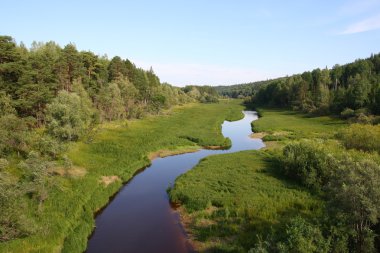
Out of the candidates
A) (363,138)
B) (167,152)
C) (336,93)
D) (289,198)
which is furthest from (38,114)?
(336,93)

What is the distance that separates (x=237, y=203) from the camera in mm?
28500

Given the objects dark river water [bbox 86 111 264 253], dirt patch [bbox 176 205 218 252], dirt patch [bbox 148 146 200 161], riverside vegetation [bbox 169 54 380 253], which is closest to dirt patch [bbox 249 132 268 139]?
riverside vegetation [bbox 169 54 380 253]

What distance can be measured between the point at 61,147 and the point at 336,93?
99759 mm

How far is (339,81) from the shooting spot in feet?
502

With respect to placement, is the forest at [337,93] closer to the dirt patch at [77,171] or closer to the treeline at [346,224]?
the treeline at [346,224]

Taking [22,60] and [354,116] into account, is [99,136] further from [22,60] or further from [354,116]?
[354,116]

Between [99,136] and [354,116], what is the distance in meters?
70.7

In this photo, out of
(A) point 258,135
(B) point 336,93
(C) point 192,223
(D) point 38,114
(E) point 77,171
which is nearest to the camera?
(C) point 192,223

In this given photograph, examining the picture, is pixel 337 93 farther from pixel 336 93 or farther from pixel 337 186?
pixel 337 186

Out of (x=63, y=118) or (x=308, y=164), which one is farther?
(x=63, y=118)

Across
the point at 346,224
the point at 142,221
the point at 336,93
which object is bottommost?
the point at 142,221

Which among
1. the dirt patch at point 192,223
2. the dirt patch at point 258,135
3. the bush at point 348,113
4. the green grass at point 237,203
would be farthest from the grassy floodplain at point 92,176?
the bush at point 348,113

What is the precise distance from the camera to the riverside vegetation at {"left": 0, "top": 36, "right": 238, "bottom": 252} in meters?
22.0

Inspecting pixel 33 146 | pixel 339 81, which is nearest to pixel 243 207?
pixel 33 146
